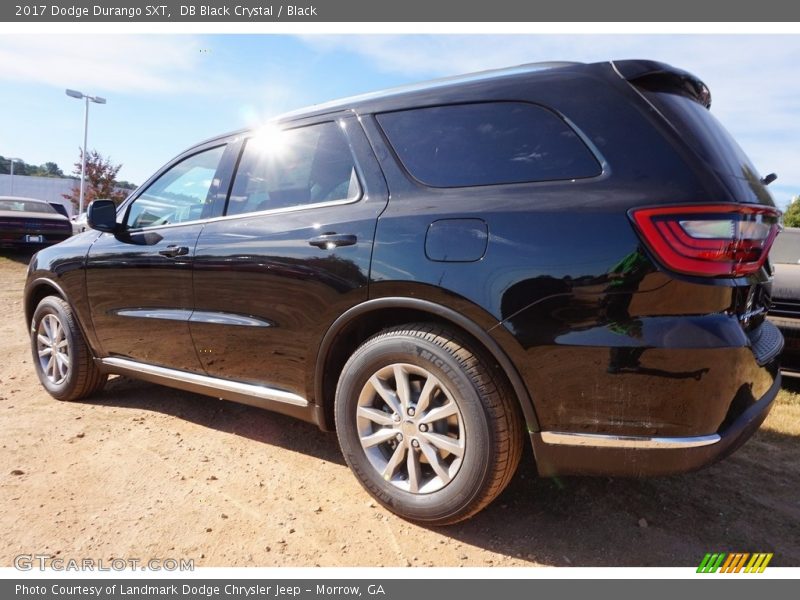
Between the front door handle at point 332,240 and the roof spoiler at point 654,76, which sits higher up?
the roof spoiler at point 654,76

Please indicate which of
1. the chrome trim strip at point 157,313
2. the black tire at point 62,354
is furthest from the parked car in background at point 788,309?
the black tire at point 62,354

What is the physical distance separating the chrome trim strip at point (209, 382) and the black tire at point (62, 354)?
221 millimetres

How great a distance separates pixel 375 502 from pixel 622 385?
133 centimetres

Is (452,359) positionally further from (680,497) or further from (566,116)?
(680,497)

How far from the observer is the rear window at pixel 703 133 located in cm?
204

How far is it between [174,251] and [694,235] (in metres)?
2.74

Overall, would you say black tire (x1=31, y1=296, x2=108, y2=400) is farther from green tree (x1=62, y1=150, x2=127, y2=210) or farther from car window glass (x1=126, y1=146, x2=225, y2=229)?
green tree (x1=62, y1=150, x2=127, y2=210)

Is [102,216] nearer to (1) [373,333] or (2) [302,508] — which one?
(1) [373,333]

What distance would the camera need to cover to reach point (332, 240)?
261 centimetres

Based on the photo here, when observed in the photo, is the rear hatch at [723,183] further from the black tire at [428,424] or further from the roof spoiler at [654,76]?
the black tire at [428,424]

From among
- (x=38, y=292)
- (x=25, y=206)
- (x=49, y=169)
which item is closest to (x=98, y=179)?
(x=25, y=206)

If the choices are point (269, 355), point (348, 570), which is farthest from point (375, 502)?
point (269, 355)

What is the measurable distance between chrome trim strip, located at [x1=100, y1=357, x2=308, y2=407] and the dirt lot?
370 millimetres

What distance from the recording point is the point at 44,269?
4.21 metres
